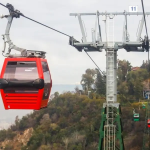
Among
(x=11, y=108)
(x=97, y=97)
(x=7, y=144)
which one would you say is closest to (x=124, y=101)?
(x=97, y=97)

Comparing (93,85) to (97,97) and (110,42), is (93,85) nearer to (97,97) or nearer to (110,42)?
(97,97)

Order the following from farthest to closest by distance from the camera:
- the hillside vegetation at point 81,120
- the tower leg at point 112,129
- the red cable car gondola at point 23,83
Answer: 1. the hillside vegetation at point 81,120
2. the tower leg at point 112,129
3. the red cable car gondola at point 23,83

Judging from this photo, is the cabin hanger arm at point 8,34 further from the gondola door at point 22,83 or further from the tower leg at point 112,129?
the tower leg at point 112,129

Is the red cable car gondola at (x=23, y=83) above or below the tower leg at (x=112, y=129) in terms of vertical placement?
above

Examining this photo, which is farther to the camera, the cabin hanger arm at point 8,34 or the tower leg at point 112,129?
the tower leg at point 112,129

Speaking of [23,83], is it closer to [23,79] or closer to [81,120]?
[23,79]

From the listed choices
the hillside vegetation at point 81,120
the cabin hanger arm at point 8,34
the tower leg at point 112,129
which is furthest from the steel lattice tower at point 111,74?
the hillside vegetation at point 81,120

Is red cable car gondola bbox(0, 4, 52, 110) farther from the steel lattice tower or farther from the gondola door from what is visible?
the steel lattice tower

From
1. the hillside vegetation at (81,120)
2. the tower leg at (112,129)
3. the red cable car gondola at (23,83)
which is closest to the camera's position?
the red cable car gondola at (23,83)
